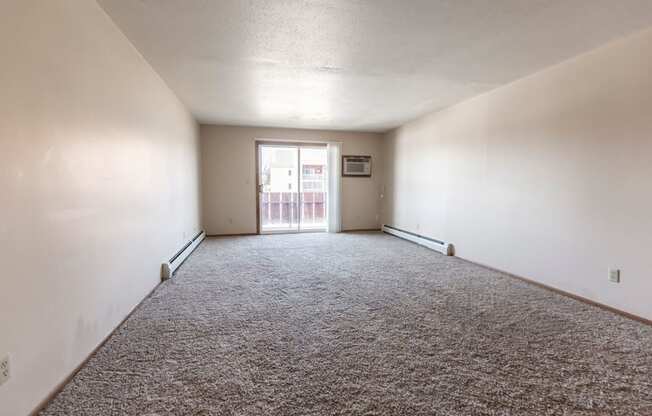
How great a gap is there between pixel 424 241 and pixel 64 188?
486 cm

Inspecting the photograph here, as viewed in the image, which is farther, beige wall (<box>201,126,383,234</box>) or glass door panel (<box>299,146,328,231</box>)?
glass door panel (<box>299,146,328,231</box>)

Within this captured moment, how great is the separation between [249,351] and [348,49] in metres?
2.53

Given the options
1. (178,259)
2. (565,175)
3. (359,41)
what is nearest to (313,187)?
(178,259)

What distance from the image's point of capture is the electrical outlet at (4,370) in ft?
4.14

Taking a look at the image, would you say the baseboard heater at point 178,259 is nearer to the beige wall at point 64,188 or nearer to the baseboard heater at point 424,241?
the beige wall at point 64,188

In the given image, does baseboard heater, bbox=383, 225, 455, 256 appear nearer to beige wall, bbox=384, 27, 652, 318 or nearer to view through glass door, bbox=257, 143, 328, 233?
beige wall, bbox=384, 27, 652, 318

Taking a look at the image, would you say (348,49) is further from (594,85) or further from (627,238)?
(627,238)

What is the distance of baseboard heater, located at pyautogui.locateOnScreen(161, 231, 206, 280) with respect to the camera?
11.6 ft

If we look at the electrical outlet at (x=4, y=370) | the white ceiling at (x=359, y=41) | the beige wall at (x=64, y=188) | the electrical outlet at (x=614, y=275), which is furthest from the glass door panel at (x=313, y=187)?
the electrical outlet at (x=4, y=370)

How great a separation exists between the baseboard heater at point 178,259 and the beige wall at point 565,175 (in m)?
3.86

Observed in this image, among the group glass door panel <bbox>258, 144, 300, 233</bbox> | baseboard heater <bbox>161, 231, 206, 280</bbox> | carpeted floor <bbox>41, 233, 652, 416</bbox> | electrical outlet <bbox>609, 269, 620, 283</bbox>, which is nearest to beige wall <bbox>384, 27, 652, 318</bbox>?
electrical outlet <bbox>609, 269, 620, 283</bbox>

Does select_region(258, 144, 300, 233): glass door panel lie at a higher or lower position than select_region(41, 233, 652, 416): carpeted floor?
higher

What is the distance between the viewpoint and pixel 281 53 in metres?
2.88

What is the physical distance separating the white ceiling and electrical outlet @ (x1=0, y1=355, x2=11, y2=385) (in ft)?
6.96
